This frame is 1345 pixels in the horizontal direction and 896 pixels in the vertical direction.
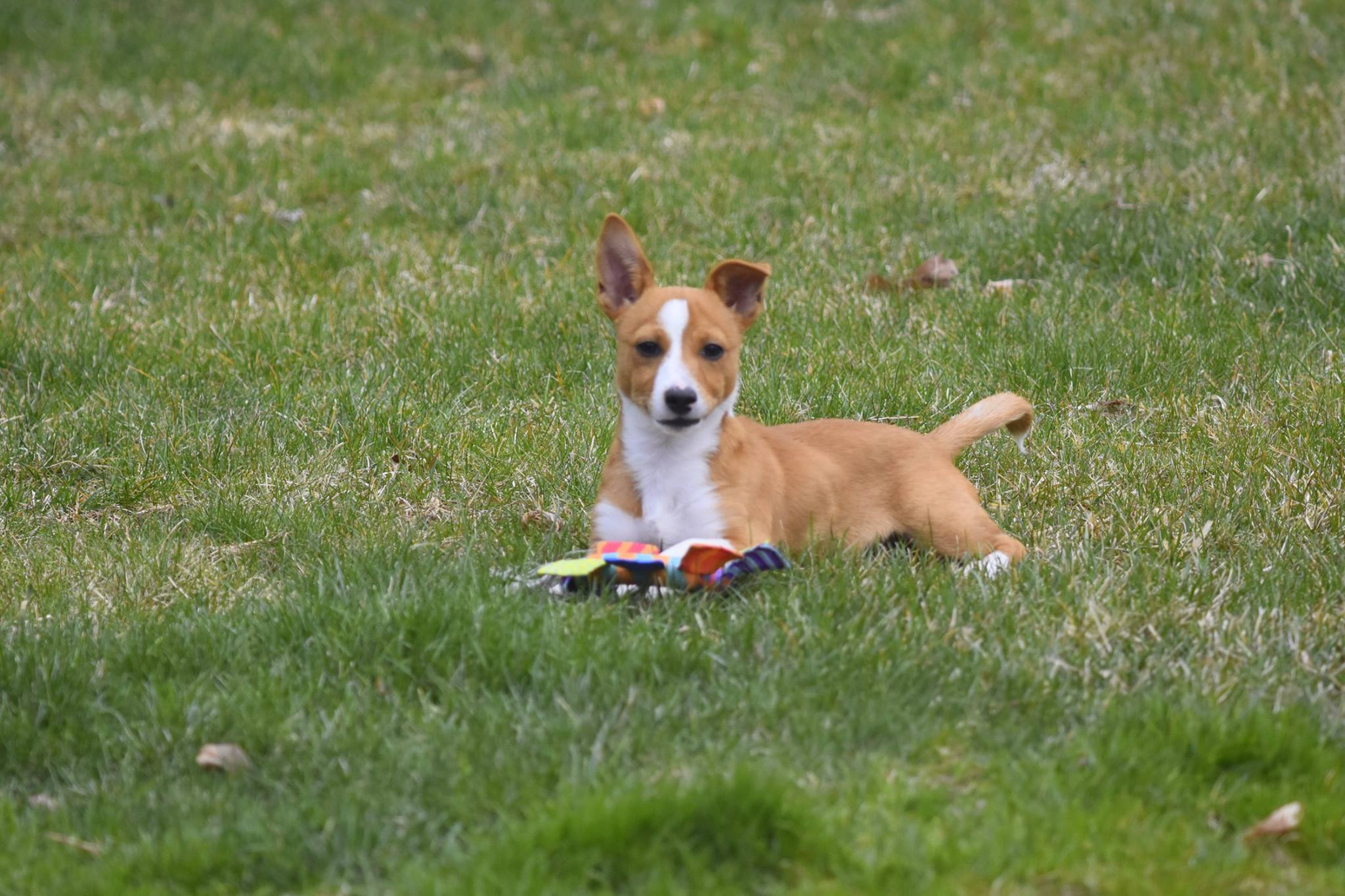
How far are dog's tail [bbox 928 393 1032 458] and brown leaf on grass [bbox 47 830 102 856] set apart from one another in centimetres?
295

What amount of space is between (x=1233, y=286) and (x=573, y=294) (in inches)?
119

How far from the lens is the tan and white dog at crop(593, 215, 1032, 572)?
448 centimetres

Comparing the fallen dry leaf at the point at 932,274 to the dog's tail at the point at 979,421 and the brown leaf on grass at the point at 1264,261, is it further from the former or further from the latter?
the dog's tail at the point at 979,421

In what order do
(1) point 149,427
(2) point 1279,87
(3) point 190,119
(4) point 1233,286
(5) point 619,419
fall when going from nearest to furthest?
(5) point 619,419, (1) point 149,427, (4) point 1233,286, (2) point 1279,87, (3) point 190,119

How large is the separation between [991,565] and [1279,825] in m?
1.43

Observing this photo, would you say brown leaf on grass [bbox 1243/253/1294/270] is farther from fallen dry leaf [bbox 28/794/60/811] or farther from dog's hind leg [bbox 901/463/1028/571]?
fallen dry leaf [bbox 28/794/60/811]

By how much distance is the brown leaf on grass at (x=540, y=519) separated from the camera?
17.0ft

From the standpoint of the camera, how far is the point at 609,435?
5883 millimetres

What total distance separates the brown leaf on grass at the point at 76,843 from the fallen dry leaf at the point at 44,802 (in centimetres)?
16

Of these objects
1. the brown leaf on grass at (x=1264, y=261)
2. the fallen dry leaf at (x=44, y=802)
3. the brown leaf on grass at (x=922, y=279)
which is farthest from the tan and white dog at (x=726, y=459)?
the brown leaf on grass at (x=1264, y=261)

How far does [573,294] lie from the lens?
7379mm

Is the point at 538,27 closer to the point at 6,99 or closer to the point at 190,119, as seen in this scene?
the point at 190,119

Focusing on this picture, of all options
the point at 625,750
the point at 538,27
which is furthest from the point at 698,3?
the point at 625,750

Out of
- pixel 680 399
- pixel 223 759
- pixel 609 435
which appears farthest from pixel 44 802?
pixel 609 435
